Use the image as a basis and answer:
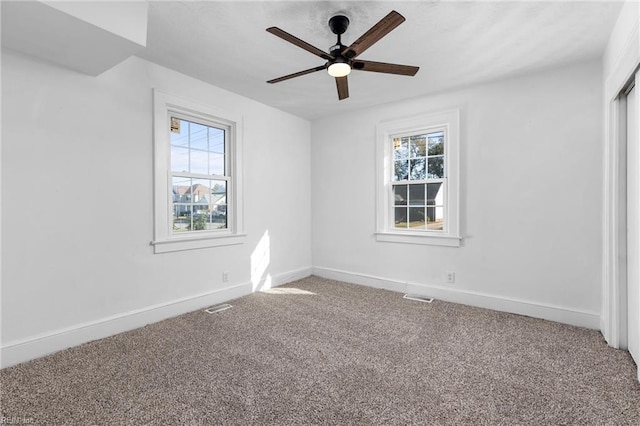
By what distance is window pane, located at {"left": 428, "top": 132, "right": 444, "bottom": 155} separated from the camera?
3.84 metres

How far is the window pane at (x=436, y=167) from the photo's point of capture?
3.85 metres

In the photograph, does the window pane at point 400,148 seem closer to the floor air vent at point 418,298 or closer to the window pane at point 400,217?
the window pane at point 400,217

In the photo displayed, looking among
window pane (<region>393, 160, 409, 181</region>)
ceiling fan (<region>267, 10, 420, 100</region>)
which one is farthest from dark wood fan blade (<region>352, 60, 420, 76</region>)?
window pane (<region>393, 160, 409, 181</region>)

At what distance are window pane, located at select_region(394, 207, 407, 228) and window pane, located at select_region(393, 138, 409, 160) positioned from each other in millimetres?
696

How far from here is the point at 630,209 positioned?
92.9 inches

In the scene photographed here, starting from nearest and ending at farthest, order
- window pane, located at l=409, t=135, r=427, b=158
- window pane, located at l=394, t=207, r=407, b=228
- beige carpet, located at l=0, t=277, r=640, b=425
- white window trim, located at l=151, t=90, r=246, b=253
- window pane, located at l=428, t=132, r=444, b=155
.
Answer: beige carpet, located at l=0, t=277, r=640, b=425 < white window trim, located at l=151, t=90, r=246, b=253 < window pane, located at l=428, t=132, r=444, b=155 < window pane, located at l=409, t=135, r=427, b=158 < window pane, located at l=394, t=207, r=407, b=228

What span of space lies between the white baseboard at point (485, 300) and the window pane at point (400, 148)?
1.68 metres

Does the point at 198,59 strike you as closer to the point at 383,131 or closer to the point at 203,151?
the point at 203,151

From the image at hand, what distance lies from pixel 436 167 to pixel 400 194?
0.59m

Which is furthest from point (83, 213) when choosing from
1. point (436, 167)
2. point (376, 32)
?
point (436, 167)

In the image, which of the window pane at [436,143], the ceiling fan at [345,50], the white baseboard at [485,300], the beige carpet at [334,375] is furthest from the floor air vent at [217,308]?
the window pane at [436,143]

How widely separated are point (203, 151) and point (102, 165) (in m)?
1.13

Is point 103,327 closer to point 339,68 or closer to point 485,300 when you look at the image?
point 339,68

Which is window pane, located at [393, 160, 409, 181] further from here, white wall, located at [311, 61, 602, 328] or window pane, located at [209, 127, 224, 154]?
window pane, located at [209, 127, 224, 154]
